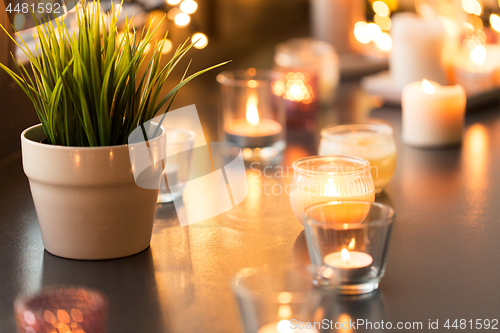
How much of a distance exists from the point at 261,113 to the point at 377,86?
0.38 meters

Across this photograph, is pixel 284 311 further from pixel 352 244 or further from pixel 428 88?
pixel 428 88

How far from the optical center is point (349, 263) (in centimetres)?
50

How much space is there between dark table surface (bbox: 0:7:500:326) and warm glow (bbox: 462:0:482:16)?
3.22 feet

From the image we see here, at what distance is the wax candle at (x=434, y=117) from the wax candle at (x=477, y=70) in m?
0.24

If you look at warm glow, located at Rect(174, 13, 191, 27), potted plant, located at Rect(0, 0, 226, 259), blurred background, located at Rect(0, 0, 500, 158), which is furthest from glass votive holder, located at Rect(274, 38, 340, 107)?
potted plant, located at Rect(0, 0, 226, 259)

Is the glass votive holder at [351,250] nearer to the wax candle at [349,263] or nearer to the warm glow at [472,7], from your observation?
the wax candle at [349,263]

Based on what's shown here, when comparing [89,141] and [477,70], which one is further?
[477,70]

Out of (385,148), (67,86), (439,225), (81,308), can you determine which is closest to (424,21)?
(385,148)

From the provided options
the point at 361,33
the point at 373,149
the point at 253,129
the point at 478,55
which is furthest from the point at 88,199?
the point at 361,33

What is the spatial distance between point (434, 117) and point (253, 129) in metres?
0.31

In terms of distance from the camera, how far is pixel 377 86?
1304mm

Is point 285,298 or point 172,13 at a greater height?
point 172,13

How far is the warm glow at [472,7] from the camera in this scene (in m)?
1.73

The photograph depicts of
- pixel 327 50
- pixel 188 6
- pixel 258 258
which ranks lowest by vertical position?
pixel 258 258
